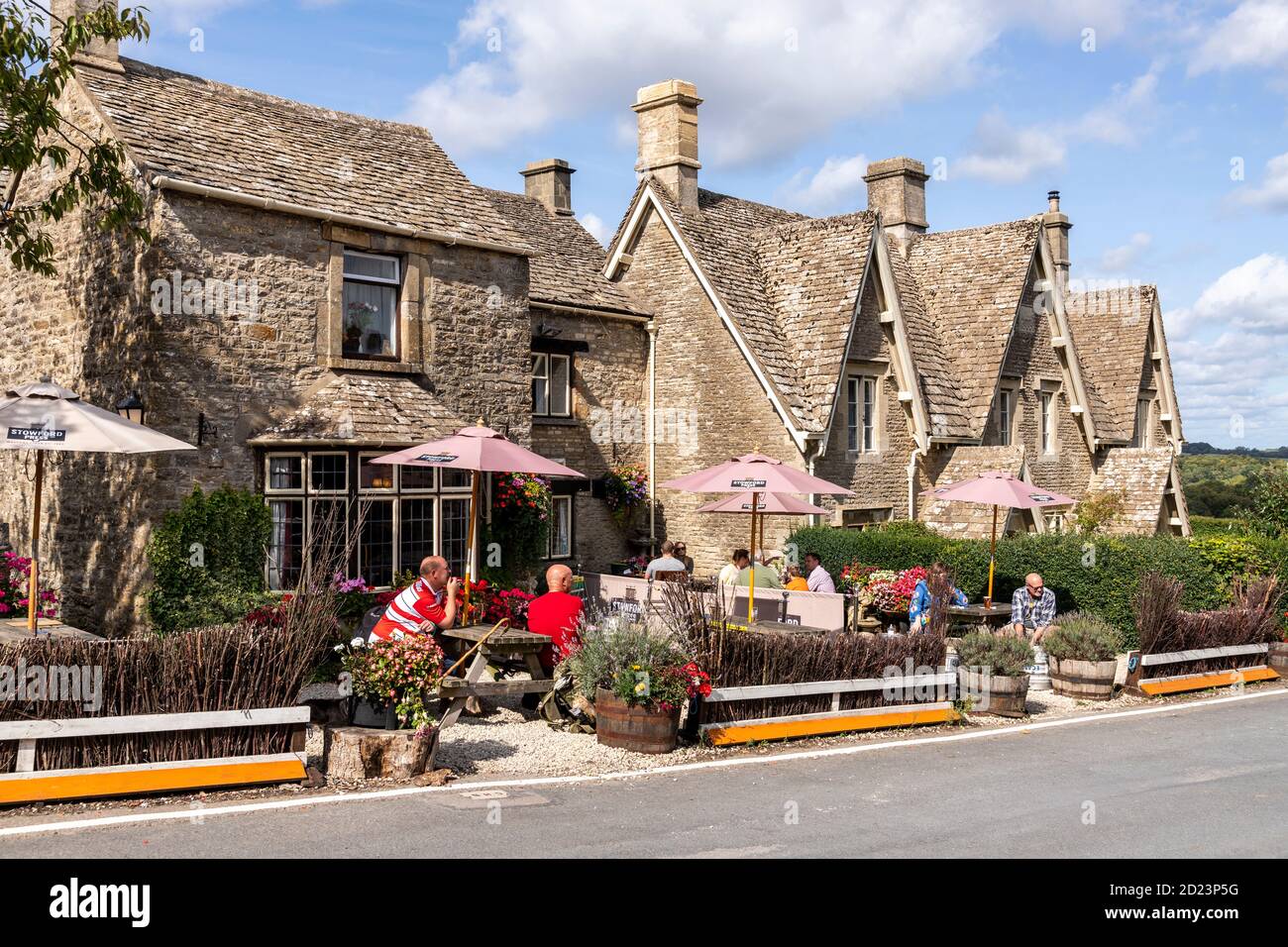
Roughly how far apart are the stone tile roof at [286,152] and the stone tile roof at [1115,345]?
1946cm

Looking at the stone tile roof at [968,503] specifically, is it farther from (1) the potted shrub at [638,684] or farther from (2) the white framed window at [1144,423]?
(1) the potted shrub at [638,684]

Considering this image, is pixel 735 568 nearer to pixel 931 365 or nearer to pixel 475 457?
pixel 475 457

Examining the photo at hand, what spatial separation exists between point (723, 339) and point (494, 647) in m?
12.6

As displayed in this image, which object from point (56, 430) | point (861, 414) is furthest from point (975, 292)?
point (56, 430)

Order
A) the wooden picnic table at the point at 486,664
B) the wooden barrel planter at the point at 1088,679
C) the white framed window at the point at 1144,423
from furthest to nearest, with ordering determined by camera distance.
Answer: the white framed window at the point at 1144,423 < the wooden barrel planter at the point at 1088,679 < the wooden picnic table at the point at 486,664

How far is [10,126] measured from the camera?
13.1m

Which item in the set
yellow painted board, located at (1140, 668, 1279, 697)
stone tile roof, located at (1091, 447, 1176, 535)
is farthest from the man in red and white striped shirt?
stone tile roof, located at (1091, 447, 1176, 535)

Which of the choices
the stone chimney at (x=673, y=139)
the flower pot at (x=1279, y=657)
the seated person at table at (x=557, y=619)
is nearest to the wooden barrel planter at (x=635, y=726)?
the seated person at table at (x=557, y=619)

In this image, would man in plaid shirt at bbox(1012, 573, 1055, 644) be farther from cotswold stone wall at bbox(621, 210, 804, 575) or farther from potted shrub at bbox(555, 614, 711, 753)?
potted shrub at bbox(555, 614, 711, 753)

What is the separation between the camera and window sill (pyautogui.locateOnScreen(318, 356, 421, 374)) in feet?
54.7

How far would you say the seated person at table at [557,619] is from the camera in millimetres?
12133

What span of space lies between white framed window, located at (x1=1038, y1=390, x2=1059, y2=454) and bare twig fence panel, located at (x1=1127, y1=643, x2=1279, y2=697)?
11380mm
